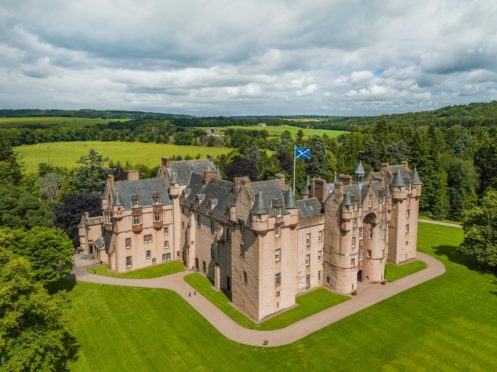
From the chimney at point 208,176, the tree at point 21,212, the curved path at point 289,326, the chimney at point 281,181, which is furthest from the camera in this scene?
the chimney at point 208,176

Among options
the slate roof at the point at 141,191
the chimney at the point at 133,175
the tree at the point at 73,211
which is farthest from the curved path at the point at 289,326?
the chimney at the point at 133,175

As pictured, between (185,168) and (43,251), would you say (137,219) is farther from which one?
(43,251)

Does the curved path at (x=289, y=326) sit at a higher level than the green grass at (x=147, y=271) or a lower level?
lower

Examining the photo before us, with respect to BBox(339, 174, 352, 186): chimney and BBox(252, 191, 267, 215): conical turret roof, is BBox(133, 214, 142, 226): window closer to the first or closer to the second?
BBox(252, 191, 267, 215): conical turret roof

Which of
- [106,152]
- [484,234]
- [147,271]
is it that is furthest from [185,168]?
[106,152]

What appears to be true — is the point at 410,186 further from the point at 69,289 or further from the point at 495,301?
the point at 69,289

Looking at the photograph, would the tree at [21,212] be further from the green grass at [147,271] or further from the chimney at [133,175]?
the chimney at [133,175]

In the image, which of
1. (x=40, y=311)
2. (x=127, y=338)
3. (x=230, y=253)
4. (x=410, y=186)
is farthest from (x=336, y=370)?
(x=410, y=186)
